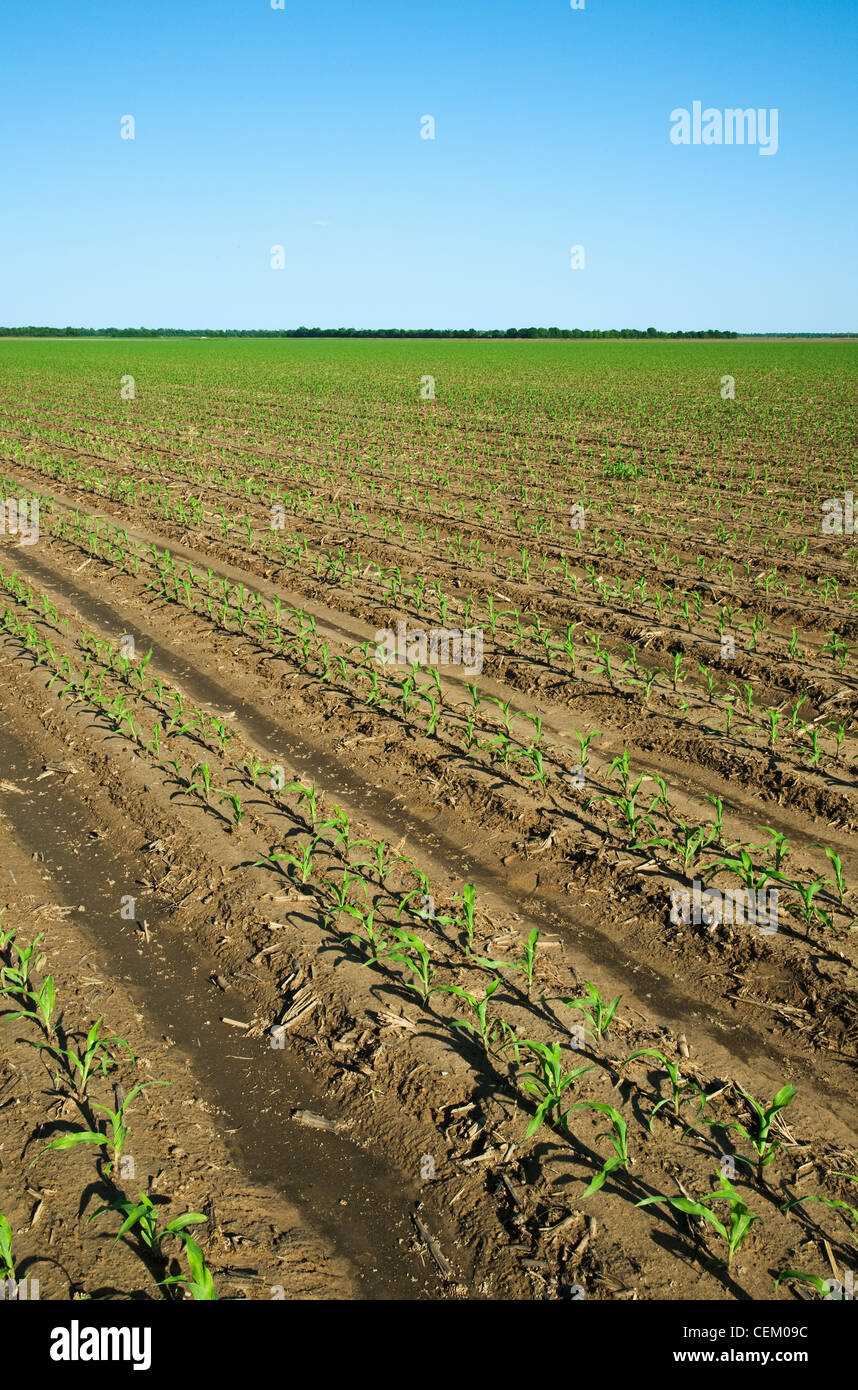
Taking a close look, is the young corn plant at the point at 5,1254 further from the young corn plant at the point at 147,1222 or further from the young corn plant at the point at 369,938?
the young corn plant at the point at 369,938

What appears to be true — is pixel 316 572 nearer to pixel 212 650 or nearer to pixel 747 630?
pixel 212 650

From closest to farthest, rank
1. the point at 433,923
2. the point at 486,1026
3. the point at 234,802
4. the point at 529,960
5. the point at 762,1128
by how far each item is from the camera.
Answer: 1. the point at 762,1128
2. the point at 486,1026
3. the point at 529,960
4. the point at 433,923
5. the point at 234,802

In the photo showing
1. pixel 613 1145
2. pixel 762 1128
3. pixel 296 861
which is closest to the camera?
pixel 762 1128

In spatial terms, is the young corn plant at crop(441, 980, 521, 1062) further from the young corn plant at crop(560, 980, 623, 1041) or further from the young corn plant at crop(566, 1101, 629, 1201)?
the young corn plant at crop(566, 1101, 629, 1201)

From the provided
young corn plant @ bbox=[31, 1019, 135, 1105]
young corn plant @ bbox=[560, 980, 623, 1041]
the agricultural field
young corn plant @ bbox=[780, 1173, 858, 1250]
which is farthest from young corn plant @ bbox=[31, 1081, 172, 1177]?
young corn plant @ bbox=[780, 1173, 858, 1250]

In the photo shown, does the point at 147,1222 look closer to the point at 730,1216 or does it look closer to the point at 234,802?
the point at 730,1216

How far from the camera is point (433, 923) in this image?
15.7ft

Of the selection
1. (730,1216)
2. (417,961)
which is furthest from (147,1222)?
(730,1216)

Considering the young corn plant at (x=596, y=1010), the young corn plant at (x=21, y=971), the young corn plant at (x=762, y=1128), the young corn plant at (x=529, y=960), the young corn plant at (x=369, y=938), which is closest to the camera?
the young corn plant at (x=762, y=1128)

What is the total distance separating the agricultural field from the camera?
319 cm

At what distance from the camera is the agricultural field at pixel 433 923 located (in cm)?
319

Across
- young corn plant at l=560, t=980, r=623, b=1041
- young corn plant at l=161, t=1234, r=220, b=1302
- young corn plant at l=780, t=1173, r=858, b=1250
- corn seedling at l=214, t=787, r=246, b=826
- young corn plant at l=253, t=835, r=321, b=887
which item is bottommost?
young corn plant at l=780, t=1173, r=858, b=1250

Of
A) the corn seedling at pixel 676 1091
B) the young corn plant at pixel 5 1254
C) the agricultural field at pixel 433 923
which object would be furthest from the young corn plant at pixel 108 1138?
the corn seedling at pixel 676 1091

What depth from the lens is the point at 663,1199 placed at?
310 centimetres
